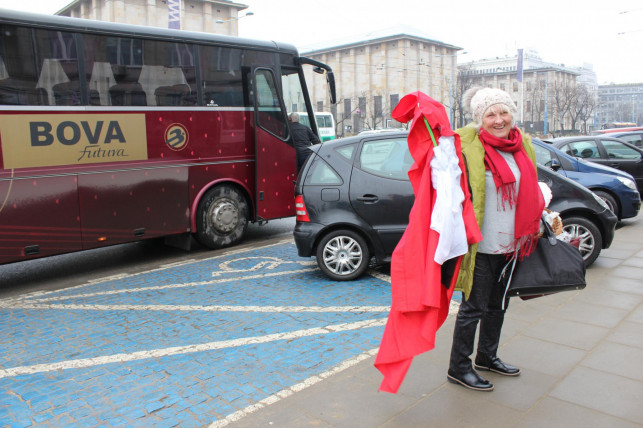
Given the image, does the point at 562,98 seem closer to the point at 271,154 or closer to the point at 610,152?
the point at 610,152

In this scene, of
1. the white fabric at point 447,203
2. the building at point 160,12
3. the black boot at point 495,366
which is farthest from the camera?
the building at point 160,12

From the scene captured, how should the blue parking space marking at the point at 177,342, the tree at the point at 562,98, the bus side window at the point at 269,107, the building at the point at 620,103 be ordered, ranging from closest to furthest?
the blue parking space marking at the point at 177,342 → the bus side window at the point at 269,107 → the tree at the point at 562,98 → the building at the point at 620,103

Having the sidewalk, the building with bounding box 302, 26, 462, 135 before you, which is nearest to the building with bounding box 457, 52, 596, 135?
the building with bounding box 302, 26, 462, 135

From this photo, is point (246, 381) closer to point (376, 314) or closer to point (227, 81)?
point (376, 314)

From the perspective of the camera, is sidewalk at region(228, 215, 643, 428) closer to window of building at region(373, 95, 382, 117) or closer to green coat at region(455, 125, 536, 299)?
green coat at region(455, 125, 536, 299)

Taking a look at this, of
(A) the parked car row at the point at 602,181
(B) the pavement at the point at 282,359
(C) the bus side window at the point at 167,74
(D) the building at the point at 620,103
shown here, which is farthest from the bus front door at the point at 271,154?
(D) the building at the point at 620,103

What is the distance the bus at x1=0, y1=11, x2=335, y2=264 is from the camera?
263 inches

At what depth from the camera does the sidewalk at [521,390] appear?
3.23 metres

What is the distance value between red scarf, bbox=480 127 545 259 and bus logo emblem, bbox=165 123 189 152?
18.5 ft

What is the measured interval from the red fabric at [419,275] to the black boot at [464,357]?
1.19 ft

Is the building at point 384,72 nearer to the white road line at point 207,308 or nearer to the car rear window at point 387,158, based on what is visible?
the car rear window at point 387,158

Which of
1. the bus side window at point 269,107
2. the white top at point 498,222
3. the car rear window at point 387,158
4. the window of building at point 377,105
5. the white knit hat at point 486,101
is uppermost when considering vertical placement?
the window of building at point 377,105

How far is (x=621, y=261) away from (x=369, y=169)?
144 inches

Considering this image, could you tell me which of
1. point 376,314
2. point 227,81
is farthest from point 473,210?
point 227,81
